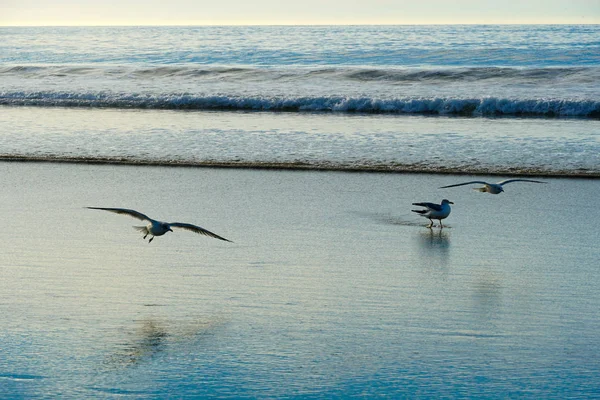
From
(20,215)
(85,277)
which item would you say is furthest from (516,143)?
(85,277)

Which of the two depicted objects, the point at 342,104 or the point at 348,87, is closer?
the point at 342,104

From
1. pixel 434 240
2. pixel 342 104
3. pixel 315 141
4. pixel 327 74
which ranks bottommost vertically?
pixel 327 74

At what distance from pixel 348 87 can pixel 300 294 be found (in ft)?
58.3

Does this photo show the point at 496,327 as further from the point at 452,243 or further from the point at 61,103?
the point at 61,103

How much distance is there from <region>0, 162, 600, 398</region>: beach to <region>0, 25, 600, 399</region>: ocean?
0.07 ft

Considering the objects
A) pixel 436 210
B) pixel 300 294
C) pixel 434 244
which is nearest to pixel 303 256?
pixel 300 294

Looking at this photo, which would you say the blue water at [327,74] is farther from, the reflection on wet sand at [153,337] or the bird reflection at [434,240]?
the reflection on wet sand at [153,337]

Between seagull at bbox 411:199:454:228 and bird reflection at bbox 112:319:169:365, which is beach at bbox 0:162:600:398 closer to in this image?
bird reflection at bbox 112:319:169:365

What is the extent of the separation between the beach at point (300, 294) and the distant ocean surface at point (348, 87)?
103 inches

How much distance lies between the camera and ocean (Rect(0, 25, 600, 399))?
4984 millimetres

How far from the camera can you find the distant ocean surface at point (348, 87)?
1292 centimetres

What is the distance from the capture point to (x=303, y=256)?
7355mm

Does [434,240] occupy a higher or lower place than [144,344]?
lower

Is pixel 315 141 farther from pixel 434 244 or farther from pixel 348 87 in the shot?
pixel 348 87
